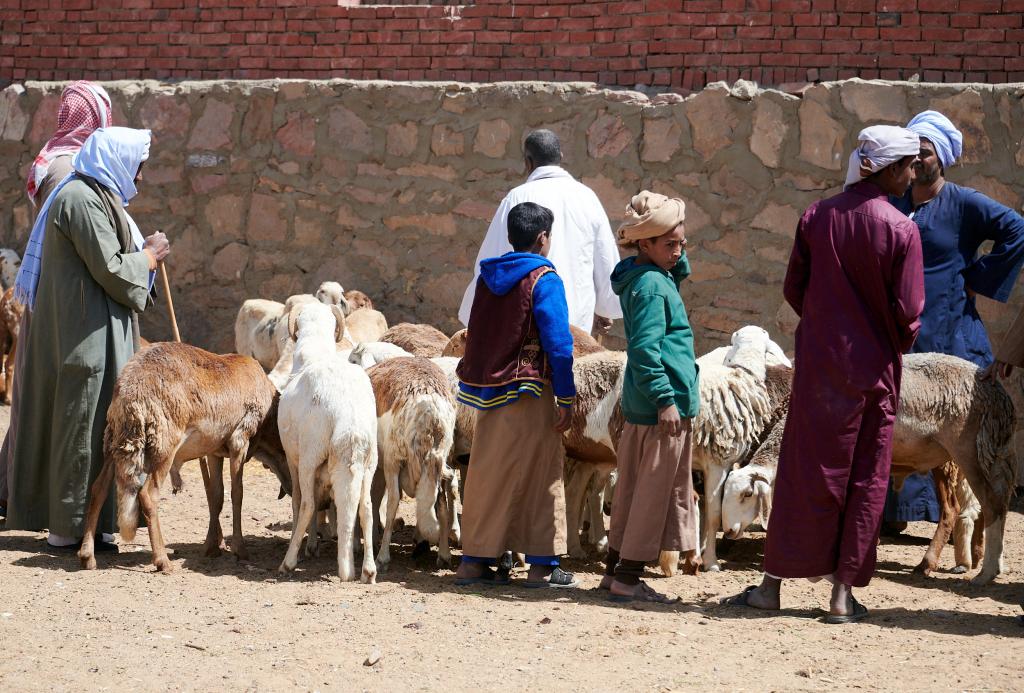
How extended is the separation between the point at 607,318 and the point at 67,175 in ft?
10.1

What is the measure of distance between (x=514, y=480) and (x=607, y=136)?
4388 millimetres

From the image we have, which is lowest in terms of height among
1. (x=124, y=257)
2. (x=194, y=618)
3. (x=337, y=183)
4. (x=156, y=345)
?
(x=194, y=618)

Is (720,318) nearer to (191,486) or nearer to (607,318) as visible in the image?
(607,318)

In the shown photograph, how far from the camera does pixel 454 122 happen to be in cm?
1009

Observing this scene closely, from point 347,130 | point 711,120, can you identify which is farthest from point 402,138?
point 711,120

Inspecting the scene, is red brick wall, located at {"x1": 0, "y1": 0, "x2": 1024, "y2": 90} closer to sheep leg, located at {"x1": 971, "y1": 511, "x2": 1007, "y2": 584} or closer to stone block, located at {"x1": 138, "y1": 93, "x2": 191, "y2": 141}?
stone block, located at {"x1": 138, "y1": 93, "x2": 191, "y2": 141}

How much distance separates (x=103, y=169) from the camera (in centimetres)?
643

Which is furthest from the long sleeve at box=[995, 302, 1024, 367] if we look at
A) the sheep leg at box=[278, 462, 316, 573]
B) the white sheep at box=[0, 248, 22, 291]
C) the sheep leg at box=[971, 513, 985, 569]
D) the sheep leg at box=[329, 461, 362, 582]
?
the white sheep at box=[0, 248, 22, 291]

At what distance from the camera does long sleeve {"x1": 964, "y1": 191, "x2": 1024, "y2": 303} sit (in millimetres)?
6562

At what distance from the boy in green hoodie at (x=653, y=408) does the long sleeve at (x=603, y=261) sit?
4.53 ft

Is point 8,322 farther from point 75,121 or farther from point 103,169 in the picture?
point 103,169

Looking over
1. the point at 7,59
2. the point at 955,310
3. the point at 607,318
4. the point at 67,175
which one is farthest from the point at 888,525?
the point at 7,59

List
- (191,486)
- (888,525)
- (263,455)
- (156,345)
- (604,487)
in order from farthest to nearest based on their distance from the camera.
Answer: (191,486) → (888,525) → (604,487) → (263,455) → (156,345)

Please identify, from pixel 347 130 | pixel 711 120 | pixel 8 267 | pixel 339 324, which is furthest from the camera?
pixel 8 267
